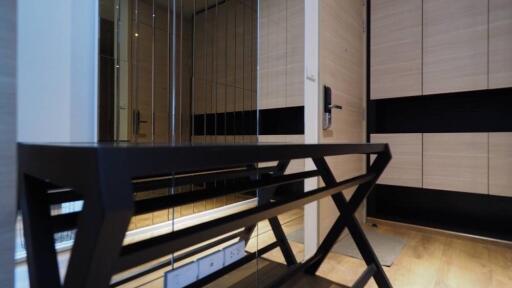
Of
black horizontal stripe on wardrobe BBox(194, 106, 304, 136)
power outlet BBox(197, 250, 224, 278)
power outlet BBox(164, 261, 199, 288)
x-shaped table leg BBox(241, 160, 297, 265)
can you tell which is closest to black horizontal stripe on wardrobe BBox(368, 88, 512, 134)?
black horizontal stripe on wardrobe BBox(194, 106, 304, 136)

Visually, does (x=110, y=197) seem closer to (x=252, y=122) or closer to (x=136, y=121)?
(x=136, y=121)

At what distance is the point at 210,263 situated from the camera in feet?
3.91

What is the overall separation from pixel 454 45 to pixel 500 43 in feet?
1.04

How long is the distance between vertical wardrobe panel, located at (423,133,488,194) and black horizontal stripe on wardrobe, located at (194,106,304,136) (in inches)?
51.2

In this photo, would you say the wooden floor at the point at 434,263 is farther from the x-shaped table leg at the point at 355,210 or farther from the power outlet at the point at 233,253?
the power outlet at the point at 233,253

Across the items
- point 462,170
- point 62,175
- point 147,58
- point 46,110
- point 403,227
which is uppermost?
point 147,58

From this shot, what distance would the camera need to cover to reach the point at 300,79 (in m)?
2.84

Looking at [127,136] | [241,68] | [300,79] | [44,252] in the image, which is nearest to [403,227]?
[300,79]

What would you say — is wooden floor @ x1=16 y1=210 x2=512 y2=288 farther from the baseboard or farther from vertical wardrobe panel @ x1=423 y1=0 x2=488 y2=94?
vertical wardrobe panel @ x1=423 y1=0 x2=488 y2=94

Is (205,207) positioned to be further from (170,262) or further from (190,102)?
(170,262)

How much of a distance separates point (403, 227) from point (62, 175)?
301 centimetres

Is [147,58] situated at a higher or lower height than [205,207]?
higher

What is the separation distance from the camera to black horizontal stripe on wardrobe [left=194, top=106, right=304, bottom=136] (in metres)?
2.52

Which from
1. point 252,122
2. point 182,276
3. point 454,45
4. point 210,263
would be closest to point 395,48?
point 454,45
